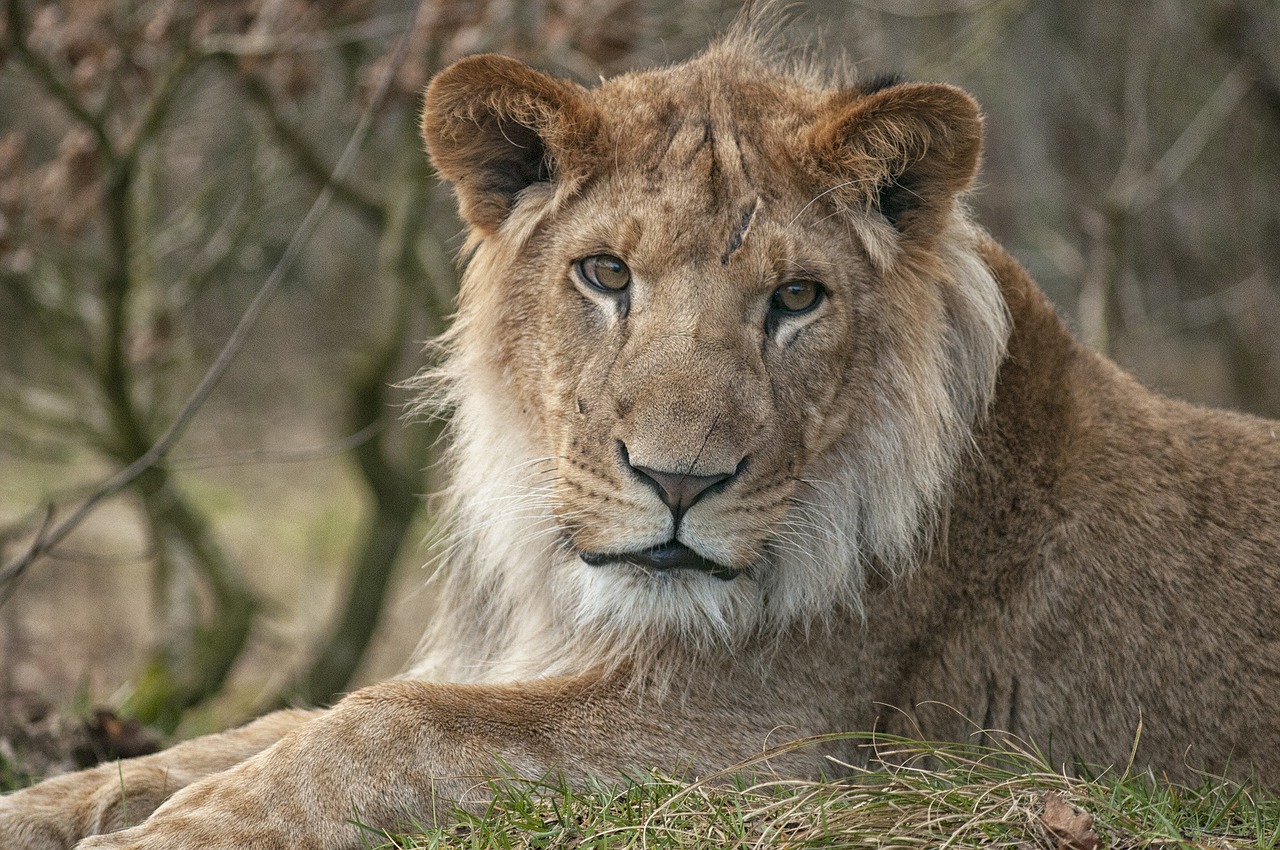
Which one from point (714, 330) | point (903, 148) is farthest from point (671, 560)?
point (903, 148)

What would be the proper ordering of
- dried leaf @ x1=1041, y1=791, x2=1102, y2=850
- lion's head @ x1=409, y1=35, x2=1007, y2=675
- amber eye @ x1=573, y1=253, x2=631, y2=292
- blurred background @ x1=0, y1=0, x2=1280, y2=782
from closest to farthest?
1. dried leaf @ x1=1041, y1=791, x2=1102, y2=850
2. lion's head @ x1=409, y1=35, x2=1007, y2=675
3. amber eye @ x1=573, y1=253, x2=631, y2=292
4. blurred background @ x1=0, y1=0, x2=1280, y2=782

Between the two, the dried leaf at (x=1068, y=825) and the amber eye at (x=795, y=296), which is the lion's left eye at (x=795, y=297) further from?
the dried leaf at (x=1068, y=825)

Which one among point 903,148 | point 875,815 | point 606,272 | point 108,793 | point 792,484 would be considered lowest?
point 108,793

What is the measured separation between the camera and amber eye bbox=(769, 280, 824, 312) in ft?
12.7

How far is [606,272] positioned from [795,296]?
549 mm

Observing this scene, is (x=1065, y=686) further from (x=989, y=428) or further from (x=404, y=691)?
(x=404, y=691)

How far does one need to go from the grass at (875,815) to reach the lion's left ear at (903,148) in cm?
158

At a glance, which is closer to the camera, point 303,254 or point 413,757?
point 413,757

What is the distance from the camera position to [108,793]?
13.1 feet

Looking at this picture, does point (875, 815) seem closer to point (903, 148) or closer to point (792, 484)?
point (792, 484)

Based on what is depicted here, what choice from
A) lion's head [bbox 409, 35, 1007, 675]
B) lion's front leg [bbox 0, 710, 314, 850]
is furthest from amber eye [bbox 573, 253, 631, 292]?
lion's front leg [bbox 0, 710, 314, 850]

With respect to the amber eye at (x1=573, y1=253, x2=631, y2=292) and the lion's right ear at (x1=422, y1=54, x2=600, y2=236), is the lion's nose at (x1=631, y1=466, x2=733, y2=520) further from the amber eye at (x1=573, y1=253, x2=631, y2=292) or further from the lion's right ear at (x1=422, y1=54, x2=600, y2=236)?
the lion's right ear at (x1=422, y1=54, x2=600, y2=236)

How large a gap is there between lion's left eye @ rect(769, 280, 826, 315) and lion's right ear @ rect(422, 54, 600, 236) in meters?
0.70

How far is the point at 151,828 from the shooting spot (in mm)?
3420
